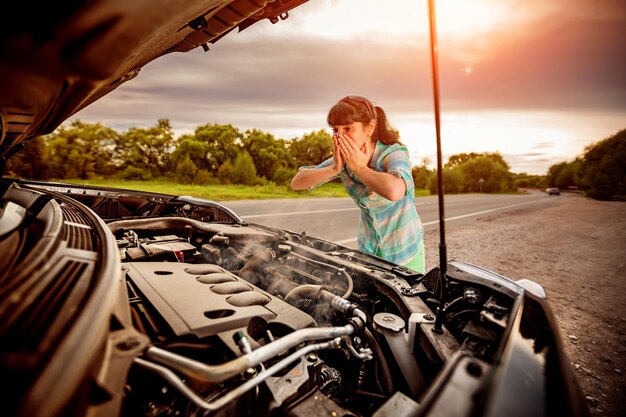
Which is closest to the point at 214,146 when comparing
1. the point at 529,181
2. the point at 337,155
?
the point at 337,155

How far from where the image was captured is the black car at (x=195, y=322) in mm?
664

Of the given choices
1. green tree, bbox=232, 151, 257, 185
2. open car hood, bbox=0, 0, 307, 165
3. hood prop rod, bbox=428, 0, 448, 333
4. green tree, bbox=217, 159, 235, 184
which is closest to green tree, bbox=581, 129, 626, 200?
green tree, bbox=232, 151, 257, 185

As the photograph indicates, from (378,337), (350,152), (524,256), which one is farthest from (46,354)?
(524,256)

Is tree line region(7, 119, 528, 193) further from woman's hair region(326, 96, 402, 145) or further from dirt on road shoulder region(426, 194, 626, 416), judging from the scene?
woman's hair region(326, 96, 402, 145)

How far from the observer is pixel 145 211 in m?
3.02

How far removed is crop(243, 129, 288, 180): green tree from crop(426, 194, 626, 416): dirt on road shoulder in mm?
24070

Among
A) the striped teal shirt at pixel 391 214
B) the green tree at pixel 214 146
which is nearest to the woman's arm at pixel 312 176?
the striped teal shirt at pixel 391 214

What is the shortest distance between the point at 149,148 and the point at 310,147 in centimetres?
1783

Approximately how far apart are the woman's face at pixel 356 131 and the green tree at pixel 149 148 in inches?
1065

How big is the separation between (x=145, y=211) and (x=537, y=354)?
324 cm

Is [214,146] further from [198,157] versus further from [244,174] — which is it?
[244,174]

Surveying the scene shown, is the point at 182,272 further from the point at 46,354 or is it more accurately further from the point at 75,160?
the point at 75,160

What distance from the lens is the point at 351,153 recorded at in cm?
204

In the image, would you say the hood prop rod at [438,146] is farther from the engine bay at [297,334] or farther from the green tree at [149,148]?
the green tree at [149,148]
